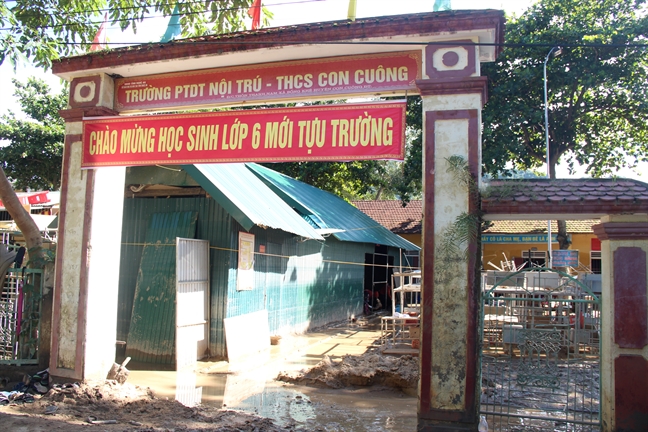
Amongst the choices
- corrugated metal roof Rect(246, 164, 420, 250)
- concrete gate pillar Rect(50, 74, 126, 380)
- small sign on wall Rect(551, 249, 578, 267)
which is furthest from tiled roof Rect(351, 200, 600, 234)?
concrete gate pillar Rect(50, 74, 126, 380)

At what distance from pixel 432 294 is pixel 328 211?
10.6 meters

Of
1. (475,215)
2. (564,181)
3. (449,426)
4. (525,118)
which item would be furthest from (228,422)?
(525,118)

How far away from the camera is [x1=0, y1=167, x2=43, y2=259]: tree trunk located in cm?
792

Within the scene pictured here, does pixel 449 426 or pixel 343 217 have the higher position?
pixel 343 217

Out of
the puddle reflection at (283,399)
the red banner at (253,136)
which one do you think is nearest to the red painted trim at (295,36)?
the red banner at (253,136)

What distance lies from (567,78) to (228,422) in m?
15.6

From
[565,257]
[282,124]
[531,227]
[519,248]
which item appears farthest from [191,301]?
[531,227]

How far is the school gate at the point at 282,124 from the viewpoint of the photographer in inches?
225

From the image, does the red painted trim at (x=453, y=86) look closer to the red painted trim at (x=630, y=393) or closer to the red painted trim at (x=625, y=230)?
the red painted trim at (x=625, y=230)

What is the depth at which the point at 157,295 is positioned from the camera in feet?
32.3

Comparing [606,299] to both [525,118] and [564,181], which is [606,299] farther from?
[525,118]

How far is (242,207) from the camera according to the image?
9430mm

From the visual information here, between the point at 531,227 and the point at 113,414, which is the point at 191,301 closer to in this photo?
the point at 113,414

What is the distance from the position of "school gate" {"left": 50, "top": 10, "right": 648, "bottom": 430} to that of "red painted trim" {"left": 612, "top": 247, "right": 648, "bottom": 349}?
1.43 m
